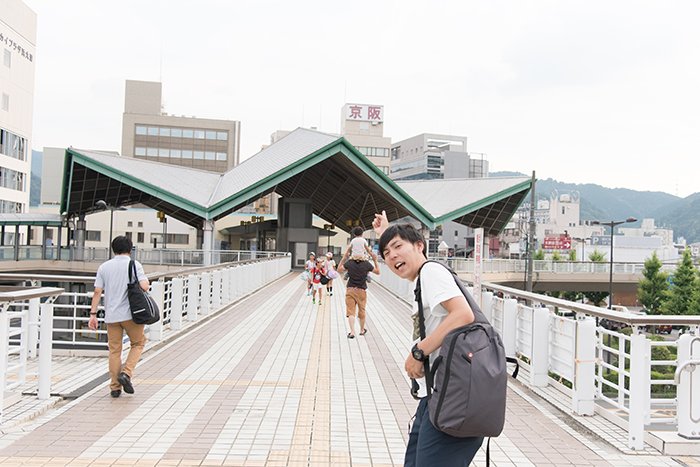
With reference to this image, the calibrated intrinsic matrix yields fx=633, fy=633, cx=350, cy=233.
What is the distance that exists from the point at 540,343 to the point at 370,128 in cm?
9830

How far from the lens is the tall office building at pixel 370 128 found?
100250 millimetres

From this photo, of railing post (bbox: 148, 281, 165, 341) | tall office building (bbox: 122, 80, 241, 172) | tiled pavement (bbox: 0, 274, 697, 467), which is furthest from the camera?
tall office building (bbox: 122, 80, 241, 172)

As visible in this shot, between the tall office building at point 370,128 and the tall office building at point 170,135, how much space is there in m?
21.0

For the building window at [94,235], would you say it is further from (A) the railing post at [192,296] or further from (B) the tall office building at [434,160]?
(B) the tall office building at [434,160]

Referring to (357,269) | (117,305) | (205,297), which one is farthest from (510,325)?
(205,297)

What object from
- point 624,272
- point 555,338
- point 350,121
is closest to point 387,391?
point 555,338

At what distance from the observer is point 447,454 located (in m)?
3.04

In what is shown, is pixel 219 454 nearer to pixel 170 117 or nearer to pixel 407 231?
pixel 407 231

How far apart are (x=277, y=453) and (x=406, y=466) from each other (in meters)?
1.99

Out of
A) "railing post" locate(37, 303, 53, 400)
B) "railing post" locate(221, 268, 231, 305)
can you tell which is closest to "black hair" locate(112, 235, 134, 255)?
"railing post" locate(37, 303, 53, 400)

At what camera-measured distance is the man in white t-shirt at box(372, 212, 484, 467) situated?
119 inches

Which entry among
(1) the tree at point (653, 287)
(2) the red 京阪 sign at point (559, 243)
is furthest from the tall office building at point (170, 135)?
(1) the tree at point (653, 287)

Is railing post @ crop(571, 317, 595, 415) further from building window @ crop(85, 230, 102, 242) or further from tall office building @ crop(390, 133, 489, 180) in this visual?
tall office building @ crop(390, 133, 489, 180)

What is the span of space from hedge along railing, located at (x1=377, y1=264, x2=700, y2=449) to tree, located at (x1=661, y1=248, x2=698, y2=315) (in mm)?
40145
